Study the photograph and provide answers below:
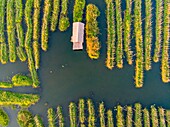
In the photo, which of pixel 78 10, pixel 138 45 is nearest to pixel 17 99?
pixel 78 10

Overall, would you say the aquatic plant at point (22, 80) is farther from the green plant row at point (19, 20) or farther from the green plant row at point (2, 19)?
the green plant row at point (2, 19)

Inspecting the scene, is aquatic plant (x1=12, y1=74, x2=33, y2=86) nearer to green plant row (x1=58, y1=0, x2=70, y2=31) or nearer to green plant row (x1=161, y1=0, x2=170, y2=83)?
green plant row (x1=58, y1=0, x2=70, y2=31)

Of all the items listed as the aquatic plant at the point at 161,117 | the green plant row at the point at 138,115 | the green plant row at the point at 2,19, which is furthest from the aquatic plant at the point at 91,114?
the green plant row at the point at 2,19

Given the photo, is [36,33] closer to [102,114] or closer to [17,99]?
[17,99]

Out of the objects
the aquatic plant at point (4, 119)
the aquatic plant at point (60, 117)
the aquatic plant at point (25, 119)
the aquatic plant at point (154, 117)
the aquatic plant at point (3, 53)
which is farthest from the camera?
the aquatic plant at point (3, 53)

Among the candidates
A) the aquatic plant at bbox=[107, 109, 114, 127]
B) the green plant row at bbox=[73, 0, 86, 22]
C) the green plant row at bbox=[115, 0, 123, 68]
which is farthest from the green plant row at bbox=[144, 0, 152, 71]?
the green plant row at bbox=[73, 0, 86, 22]
